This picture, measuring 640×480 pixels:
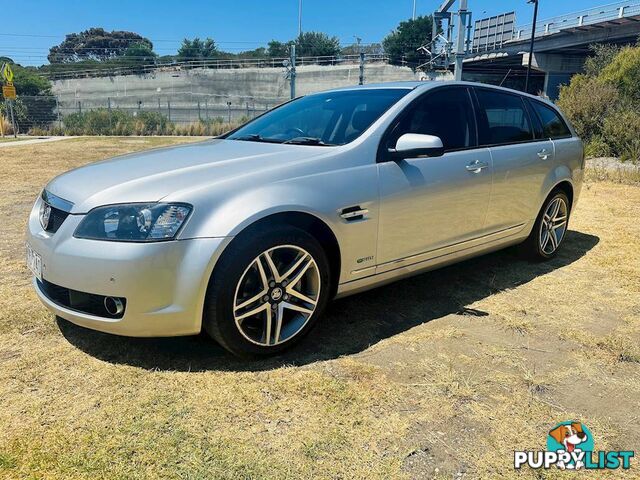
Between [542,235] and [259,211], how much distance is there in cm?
319

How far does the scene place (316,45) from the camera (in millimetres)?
78625

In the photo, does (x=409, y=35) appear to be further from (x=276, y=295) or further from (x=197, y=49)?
(x=276, y=295)

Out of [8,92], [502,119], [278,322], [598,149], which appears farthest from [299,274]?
[8,92]

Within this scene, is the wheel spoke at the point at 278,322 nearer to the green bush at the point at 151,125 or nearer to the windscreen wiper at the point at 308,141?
the windscreen wiper at the point at 308,141

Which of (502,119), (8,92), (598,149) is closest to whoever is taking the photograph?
(502,119)

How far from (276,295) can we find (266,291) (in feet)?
0.26

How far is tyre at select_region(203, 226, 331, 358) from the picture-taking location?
2.57 metres

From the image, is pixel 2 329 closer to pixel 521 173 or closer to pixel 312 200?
pixel 312 200

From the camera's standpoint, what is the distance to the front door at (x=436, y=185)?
322 cm

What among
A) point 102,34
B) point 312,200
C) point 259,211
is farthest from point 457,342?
point 102,34

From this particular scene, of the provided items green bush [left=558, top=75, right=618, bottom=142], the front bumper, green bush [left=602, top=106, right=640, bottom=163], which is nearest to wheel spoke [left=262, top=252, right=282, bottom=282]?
the front bumper

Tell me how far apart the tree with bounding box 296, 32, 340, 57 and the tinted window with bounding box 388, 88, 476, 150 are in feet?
241

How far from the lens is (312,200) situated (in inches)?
112

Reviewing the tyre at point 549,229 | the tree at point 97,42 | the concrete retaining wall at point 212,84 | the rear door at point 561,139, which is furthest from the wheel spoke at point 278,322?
the tree at point 97,42
